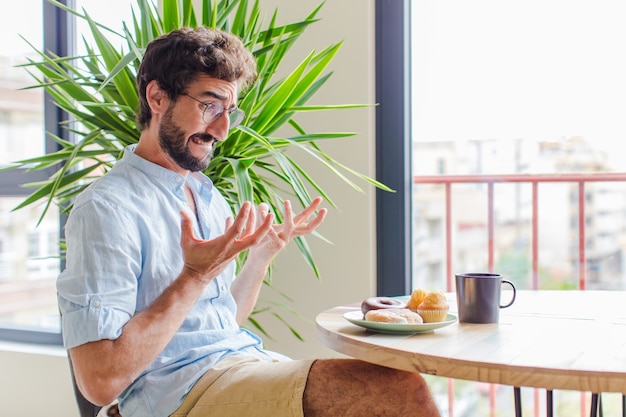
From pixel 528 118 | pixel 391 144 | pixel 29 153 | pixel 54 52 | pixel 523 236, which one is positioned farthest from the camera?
pixel 29 153

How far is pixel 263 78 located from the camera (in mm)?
2129

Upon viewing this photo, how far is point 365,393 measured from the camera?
1226 mm

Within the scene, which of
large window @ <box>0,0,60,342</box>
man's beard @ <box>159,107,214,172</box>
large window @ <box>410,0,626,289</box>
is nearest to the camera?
man's beard @ <box>159,107,214,172</box>

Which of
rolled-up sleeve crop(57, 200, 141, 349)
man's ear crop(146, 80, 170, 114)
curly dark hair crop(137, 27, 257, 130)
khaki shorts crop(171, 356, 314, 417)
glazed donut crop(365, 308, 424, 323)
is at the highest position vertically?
curly dark hair crop(137, 27, 257, 130)

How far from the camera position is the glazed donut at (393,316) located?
130cm

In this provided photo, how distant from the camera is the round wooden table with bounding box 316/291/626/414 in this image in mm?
1022

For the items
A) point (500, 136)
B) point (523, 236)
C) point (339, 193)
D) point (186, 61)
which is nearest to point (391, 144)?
point (339, 193)

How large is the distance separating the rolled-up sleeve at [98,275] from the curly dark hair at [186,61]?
0.36 m

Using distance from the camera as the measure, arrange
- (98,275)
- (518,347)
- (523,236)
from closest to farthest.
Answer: (518,347)
(98,275)
(523,236)

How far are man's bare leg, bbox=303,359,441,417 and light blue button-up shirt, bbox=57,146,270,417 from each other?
277mm

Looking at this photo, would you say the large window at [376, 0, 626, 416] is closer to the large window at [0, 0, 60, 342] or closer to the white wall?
the white wall

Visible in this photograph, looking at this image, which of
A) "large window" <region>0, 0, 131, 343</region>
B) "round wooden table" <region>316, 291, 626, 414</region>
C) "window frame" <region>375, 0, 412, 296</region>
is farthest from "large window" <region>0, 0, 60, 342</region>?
"round wooden table" <region>316, 291, 626, 414</region>

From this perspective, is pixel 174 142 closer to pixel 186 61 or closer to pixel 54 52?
pixel 186 61

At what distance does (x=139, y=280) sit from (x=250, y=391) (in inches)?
12.6
